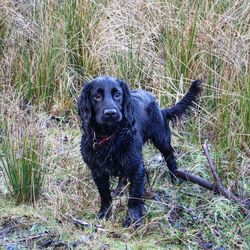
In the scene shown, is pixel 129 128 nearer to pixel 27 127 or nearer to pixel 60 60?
pixel 27 127

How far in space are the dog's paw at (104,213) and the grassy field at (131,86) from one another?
58 mm

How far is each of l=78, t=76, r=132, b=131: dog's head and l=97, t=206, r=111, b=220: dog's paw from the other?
633 mm

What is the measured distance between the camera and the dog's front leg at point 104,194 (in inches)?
171

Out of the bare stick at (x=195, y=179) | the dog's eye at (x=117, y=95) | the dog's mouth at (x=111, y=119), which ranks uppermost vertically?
the dog's eye at (x=117, y=95)

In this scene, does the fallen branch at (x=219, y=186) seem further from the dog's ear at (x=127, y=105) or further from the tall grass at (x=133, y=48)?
the tall grass at (x=133, y=48)

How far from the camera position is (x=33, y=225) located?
4047 mm

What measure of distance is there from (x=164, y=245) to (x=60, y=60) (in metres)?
3.04

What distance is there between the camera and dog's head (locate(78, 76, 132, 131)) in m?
3.99

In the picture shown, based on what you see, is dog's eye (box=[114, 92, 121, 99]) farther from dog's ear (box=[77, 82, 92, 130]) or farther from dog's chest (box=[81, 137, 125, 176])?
dog's chest (box=[81, 137, 125, 176])

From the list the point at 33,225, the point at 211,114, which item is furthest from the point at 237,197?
the point at 33,225

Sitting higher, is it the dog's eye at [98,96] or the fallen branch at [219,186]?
the dog's eye at [98,96]

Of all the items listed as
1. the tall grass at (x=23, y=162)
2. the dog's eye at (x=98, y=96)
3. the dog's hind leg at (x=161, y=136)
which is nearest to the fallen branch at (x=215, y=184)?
the dog's hind leg at (x=161, y=136)

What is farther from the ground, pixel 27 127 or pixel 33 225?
pixel 27 127

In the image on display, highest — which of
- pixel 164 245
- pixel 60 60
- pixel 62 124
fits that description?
pixel 60 60
